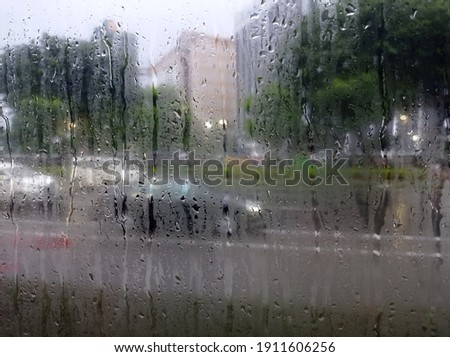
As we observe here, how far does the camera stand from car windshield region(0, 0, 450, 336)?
1.21 metres

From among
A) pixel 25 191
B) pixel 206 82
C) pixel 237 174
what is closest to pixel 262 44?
pixel 206 82

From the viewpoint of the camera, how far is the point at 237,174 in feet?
4.09

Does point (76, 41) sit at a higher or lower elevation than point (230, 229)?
higher

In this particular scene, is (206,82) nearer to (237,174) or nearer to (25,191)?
(237,174)

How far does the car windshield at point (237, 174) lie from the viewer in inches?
47.6

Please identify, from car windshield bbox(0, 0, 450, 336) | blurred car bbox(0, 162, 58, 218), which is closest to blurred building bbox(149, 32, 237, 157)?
car windshield bbox(0, 0, 450, 336)

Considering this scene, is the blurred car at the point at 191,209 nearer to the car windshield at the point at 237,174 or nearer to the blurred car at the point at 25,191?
the car windshield at the point at 237,174

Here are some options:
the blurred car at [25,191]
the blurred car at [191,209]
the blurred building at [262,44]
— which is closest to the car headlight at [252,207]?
the blurred car at [191,209]

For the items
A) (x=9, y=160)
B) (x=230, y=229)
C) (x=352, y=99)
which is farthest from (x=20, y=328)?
(x=352, y=99)

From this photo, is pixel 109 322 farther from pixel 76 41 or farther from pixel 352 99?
pixel 352 99

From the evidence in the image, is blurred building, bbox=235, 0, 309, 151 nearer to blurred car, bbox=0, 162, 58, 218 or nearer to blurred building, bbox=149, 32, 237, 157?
blurred building, bbox=149, 32, 237, 157

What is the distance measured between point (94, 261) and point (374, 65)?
1.11 metres

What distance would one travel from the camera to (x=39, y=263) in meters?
1.34

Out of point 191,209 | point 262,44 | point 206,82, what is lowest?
point 191,209
